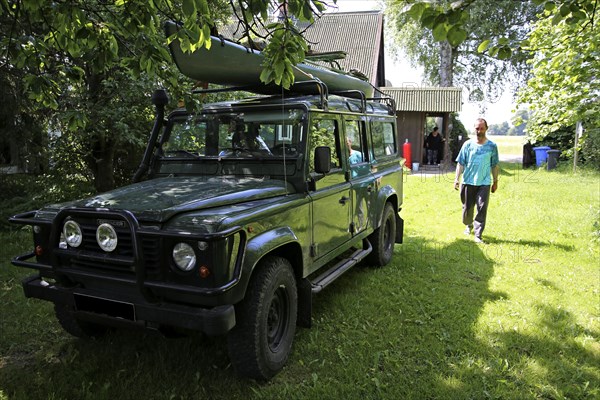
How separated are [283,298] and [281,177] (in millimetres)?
1019

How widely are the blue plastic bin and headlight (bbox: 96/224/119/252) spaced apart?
62.5 feet

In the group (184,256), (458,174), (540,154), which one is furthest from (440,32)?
(540,154)

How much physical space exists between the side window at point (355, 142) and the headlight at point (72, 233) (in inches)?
106

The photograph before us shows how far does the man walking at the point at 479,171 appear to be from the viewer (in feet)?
21.7

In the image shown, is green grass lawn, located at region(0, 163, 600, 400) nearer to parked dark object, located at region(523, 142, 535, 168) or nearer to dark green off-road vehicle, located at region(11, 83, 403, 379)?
dark green off-road vehicle, located at region(11, 83, 403, 379)

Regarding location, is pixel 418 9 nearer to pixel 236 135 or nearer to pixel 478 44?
pixel 236 135

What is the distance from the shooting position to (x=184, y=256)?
271 cm

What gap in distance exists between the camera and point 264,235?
3061mm

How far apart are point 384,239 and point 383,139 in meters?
1.34

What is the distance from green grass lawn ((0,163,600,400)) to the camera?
10.2ft

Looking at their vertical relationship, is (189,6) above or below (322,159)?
above

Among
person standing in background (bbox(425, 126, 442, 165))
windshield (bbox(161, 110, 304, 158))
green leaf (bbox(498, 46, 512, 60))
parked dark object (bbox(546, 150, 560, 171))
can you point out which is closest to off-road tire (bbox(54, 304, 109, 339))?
windshield (bbox(161, 110, 304, 158))

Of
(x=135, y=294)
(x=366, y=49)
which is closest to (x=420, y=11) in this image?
(x=135, y=294)

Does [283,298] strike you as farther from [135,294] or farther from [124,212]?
[124,212]
